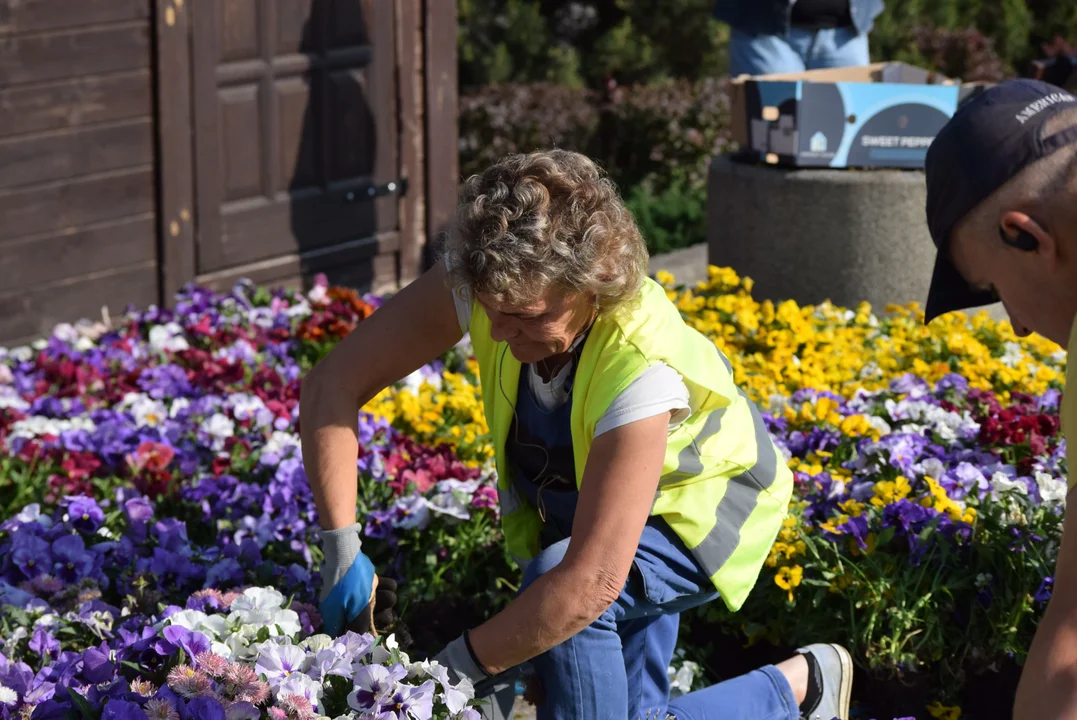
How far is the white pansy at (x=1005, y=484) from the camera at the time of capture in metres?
2.95

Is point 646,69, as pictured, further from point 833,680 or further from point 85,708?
point 85,708

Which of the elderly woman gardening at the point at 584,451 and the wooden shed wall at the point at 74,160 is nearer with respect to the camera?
the elderly woman gardening at the point at 584,451

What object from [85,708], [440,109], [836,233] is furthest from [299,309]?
[85,708]

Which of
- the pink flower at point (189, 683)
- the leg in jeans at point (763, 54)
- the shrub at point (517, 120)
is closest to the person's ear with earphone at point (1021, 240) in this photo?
the pink flower at point (189, 683)

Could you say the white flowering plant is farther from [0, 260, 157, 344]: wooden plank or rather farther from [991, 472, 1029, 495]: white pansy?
[0, 260, 157, 344]: wooden plank

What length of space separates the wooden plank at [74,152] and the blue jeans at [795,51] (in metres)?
2.46

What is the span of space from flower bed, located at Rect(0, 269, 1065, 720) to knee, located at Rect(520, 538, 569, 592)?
0.28 m

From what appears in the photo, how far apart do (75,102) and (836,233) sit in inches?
117

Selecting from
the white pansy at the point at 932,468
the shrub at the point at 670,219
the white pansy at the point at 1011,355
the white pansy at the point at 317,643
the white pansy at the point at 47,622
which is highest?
the white pansy at the point at 317,643

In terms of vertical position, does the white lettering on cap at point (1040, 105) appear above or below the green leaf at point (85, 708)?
above

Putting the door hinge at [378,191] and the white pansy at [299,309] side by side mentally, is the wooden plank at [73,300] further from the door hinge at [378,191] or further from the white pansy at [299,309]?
the door hinge at [378,191]

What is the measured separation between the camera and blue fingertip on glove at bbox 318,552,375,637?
7.79 ft

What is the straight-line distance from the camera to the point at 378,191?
6250 millimetres

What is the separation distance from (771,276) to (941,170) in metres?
3.97
